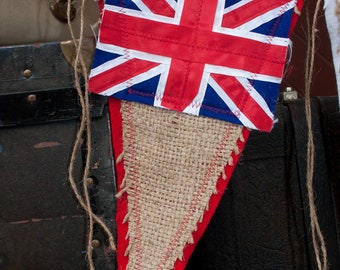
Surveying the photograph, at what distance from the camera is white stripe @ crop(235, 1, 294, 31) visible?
107cm

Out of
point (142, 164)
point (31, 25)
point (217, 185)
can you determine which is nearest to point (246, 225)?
point (217, 185)

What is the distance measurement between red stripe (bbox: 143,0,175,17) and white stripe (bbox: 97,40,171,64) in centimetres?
9

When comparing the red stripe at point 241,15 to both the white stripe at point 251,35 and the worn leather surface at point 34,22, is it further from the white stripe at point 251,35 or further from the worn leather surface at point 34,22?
the worn leather surface at point 34,22

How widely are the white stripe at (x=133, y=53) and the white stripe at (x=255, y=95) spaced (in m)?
0.16

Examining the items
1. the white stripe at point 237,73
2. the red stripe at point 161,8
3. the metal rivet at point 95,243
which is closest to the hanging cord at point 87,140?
the metal rivet at point 95,243

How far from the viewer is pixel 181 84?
109 cm

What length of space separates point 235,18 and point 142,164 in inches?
14.5

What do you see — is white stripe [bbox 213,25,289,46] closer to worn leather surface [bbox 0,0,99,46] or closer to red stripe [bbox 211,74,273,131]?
red stripe [bbox 211,74,273,131]

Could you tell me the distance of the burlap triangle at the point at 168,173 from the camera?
1.10 metres

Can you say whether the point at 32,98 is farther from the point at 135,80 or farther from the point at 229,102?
the point at 229,102

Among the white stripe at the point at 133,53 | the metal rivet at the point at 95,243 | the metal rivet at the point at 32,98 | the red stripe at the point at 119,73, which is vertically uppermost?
the white stripe at the point at 133,53

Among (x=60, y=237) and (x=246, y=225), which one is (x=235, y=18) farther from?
(x=60, y=237)

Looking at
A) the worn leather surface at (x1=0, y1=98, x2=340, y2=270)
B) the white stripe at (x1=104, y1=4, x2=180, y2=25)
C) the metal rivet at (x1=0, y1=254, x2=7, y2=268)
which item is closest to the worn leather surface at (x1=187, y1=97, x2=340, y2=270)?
the worn leather surface at (x1=0, y1=98, x2=340, y2=270)

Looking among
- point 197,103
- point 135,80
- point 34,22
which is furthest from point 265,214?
point 34,22
